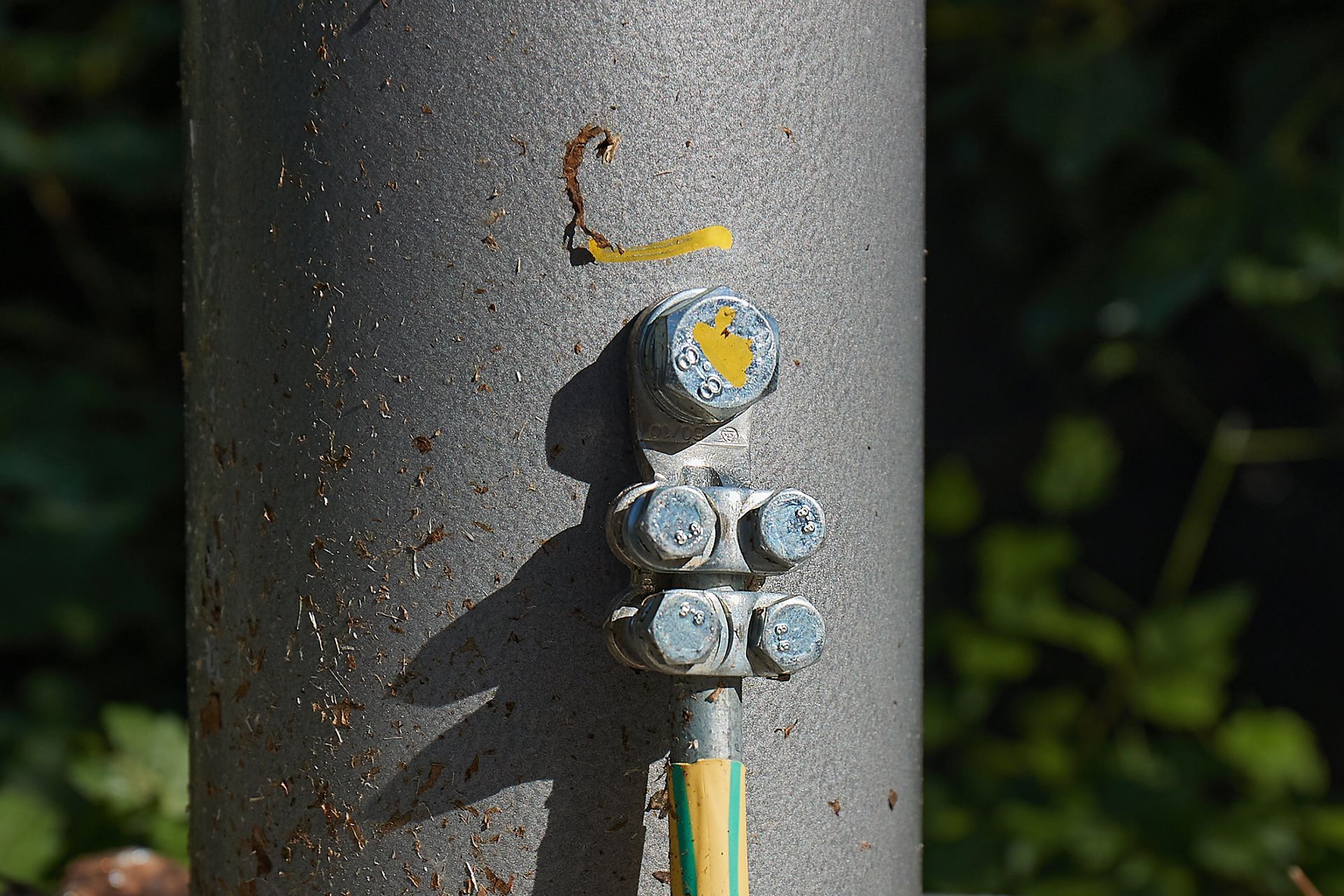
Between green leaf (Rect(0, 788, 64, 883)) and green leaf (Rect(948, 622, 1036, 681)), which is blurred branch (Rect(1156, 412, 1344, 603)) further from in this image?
green leaf (Rect(0, 788, 64, 883))

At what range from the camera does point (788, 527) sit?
62cm

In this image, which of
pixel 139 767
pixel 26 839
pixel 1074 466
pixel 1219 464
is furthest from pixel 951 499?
pixel 26 839

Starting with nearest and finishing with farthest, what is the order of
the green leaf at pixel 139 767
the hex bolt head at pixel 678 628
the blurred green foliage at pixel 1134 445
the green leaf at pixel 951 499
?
Answer: the hex bolt head at pixel 678 628 < the green leaf at pixel 139 767 < the blurred green foliage at pixel 1134 445 < the green leaf at pixel 951 499

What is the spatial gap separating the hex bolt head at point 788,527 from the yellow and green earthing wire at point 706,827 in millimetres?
109

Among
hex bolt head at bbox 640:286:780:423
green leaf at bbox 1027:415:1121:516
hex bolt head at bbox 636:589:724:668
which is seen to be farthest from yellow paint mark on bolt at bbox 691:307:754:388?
green leaf at bbox 1027:415:1121:516

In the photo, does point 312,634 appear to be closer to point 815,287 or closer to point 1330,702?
point 815,287

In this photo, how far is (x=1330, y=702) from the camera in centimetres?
218

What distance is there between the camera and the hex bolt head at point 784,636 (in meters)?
0.62

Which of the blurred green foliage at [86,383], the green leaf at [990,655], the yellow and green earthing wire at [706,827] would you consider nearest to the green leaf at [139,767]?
the blurred green foliage at [86,383]

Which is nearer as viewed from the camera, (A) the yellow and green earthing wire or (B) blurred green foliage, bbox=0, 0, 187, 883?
(A) the yellow and green earthing wire

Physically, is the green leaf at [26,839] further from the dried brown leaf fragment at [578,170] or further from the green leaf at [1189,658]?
the green leaf at [1189,658]

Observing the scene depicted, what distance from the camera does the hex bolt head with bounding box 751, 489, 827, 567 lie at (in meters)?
0.62

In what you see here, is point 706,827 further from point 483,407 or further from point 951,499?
point 951,499

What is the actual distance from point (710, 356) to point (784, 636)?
145mm
